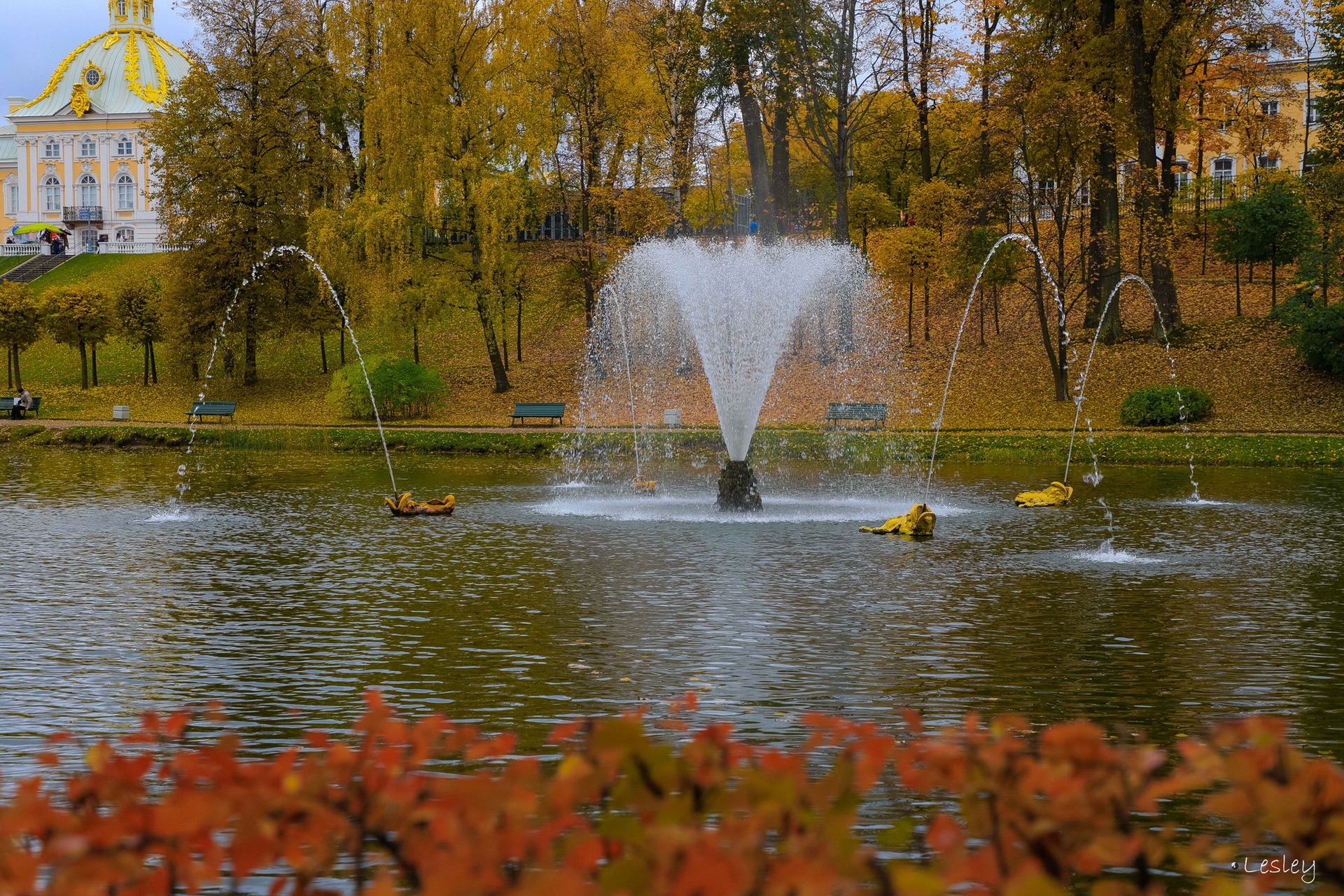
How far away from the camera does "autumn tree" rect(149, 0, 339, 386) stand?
44531 mm

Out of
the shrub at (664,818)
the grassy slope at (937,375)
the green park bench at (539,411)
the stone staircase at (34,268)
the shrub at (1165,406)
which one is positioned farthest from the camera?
the stone staircase at (34,268)

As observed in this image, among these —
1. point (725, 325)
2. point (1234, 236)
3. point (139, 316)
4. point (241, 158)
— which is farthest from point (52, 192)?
point (725, 325)

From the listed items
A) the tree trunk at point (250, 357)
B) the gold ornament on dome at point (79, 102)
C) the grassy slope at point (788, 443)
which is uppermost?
the gold ornament on dome at point (79, 102)

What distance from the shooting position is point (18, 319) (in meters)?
47.3

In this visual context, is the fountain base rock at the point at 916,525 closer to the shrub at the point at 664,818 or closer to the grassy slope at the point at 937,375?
the shrub at the point at 664,818

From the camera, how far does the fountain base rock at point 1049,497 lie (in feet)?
63.4

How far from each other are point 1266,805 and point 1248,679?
21.2ft

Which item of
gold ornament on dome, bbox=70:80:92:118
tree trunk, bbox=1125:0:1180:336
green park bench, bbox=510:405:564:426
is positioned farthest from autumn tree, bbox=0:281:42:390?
gold ornament on dome, bbox=70:80:92:118

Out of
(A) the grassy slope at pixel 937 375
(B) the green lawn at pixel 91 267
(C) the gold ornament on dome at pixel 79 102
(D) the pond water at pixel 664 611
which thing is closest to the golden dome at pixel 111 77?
(C) the gold ornament on dome at pixel 79 102

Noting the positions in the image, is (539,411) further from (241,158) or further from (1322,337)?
(1322,337)

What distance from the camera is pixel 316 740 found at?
3336 millimetres

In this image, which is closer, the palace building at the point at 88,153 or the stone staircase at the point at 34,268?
the stone staircase at the point at 34,268

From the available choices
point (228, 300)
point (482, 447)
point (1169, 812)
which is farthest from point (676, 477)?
point (228, 300)

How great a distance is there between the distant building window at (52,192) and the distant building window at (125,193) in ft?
16.3
